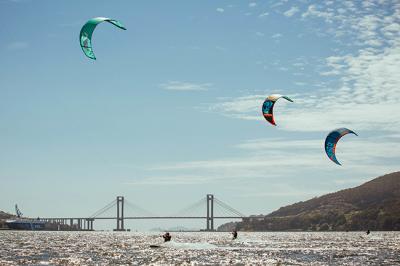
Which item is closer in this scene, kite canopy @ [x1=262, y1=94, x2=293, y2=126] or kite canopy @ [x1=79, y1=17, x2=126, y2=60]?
kite canopy @ [x1=79, y1=17, x2=126, y2=60]

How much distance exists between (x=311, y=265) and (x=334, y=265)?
149 centimetres

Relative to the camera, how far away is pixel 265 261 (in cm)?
4428

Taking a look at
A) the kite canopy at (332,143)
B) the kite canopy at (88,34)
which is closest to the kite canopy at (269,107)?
the kite canopy at (332,143)

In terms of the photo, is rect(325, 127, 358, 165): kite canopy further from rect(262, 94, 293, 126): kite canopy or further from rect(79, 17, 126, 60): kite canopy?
rect(79, 17, 126, 60): kite canopy

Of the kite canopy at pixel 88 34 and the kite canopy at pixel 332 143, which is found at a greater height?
the kite canopy at pixel 88 34

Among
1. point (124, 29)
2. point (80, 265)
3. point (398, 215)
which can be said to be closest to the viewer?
point (124, 29)

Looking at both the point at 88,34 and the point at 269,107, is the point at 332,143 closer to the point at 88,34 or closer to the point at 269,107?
the point at 269,107

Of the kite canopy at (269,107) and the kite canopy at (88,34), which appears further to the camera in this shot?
the kite canopy at (269,107)

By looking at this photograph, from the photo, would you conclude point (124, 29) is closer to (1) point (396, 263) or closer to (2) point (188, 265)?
(2) point (188, 265)

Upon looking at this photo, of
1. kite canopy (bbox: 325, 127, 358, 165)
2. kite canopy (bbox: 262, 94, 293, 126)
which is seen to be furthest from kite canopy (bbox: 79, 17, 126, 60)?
kite canopy (bbox: 325, 127, 358, 165)

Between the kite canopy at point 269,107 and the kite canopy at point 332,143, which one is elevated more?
the kite canopy at point 269,107

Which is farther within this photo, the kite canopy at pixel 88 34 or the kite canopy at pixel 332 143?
A: the kite canopy at pixel 332 143

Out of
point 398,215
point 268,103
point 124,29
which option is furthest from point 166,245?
point 398,215

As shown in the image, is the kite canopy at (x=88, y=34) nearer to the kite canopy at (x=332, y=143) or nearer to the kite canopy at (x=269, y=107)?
the kite canopy at (x=269, y=107)
